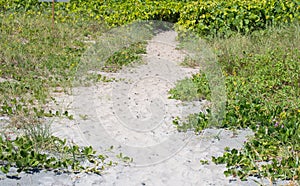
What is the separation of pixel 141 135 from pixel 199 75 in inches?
74.5

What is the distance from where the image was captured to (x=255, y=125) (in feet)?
16.2

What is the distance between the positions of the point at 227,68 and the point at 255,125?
2.09m

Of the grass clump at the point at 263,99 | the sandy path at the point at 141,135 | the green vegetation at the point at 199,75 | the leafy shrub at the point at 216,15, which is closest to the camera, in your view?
the sandy path at the point at 141,135

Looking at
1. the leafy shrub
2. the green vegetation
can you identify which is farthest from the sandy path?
the leafy shrub

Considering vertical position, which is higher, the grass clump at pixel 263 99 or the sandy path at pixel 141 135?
the grass clump at pixel 263 99

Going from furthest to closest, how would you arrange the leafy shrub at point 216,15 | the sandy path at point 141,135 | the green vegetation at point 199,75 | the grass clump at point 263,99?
the leafy shrub at point 216,15 < the green vegetation at point 199,75 < the grass clump at point 263,99 < the sandy path at point 141,135

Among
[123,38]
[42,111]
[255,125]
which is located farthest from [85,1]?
[255,125]

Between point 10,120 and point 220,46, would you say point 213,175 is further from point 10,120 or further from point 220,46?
point 220,46

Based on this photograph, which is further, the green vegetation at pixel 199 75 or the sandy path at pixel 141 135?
the green vegetation at pixel 199 75

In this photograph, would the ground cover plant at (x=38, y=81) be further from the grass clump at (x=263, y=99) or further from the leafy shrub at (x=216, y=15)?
the grass clump at (x=263, y=99)

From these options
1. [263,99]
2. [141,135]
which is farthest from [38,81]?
[263,99]

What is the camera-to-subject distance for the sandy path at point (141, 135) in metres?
4.08

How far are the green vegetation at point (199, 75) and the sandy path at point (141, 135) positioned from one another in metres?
0.15

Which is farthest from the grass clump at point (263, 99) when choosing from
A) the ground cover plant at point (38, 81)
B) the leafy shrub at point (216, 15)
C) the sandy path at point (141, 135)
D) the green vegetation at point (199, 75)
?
the ground cover plant at point (38, 81)
